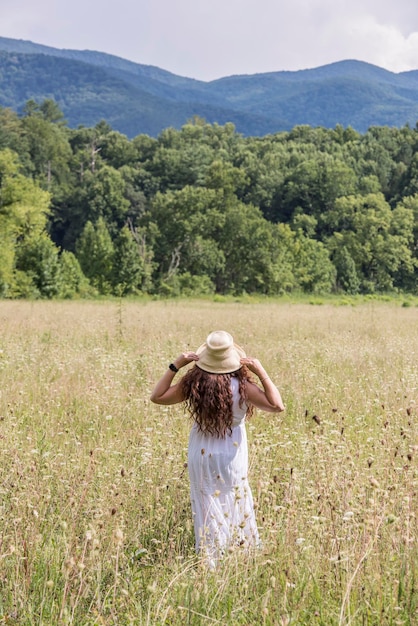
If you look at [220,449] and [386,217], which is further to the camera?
[386,217]

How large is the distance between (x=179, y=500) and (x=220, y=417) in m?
0.82

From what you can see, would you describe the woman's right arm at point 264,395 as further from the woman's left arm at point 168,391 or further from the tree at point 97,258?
the tree at point 97,258

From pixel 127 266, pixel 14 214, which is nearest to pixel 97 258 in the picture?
pixel 127 266

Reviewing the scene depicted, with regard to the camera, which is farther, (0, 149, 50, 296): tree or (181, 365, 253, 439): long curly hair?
(0, 149, 50, 296): tree

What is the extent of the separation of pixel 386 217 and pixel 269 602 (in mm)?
66537

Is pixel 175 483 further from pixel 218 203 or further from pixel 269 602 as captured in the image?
pixel 218 203

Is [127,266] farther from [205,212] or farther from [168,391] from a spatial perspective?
Result: [168,391]

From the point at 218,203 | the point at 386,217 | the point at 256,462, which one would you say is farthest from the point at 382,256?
the point at 256,462

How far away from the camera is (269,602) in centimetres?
303

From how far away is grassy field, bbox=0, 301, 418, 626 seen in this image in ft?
9.68

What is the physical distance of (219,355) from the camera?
3771 millimetres

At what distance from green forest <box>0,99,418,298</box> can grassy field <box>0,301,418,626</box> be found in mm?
30890

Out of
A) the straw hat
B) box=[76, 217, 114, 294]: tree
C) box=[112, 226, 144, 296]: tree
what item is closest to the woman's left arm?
the straw hat

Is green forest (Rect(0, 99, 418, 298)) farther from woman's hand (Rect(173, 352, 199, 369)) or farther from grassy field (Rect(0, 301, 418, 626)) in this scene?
woman's hand (Rect(173, 352, 199, 369))
